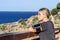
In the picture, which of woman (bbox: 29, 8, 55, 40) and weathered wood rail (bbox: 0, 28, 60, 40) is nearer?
weathered wood rail (bbox: 0, 28, 60, 40)

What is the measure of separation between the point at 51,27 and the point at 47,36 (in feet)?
0.64

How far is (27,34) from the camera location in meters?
4.21

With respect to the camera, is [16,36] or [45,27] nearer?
[16,36]

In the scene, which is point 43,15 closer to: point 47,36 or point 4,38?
point 47,36

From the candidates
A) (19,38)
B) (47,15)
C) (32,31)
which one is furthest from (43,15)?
(19,38)

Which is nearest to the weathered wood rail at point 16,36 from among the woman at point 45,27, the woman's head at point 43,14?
the woman at point 45,27

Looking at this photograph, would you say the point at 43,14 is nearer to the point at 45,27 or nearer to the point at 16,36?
the point at 45,27

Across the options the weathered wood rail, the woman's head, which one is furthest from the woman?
the weathered wood rail

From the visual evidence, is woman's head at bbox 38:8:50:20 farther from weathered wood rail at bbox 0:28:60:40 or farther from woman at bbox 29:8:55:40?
weathered wood rail at bbox 0:28:60:40

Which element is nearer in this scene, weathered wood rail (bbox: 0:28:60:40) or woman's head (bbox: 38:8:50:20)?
weathered wood rail (bbox: 0:28:60:40)

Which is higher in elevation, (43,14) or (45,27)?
(43,14)

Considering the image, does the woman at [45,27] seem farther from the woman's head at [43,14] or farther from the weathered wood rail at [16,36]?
the weathered wood rail at [16,36]

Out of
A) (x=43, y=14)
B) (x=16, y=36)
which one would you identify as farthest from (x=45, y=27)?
(x=16, y=36)

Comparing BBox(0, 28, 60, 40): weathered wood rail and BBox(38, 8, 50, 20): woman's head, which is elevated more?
BBox(38, 8, 50, 20): woman's head
